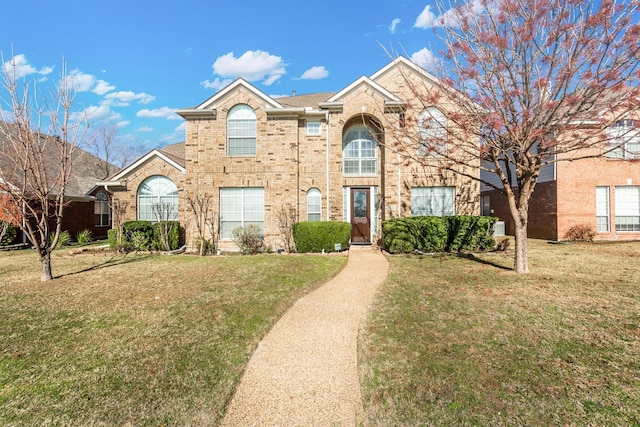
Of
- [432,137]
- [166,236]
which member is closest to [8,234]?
[166,236]

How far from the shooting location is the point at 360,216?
1405cm

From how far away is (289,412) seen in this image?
299 cm

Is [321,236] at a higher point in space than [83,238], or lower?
higher

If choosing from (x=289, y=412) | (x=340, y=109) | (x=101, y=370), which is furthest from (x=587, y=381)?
(x=340, y=109)

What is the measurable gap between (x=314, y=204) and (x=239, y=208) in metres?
3.57

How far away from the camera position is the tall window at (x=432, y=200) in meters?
13.8

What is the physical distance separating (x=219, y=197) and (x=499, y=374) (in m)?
12.6

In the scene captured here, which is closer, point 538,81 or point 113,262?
point 538,81

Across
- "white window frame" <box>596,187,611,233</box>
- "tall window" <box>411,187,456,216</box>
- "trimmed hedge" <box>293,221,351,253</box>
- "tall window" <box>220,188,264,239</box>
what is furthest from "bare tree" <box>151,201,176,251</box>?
"white window frame" <box>596,187,611,233</box>

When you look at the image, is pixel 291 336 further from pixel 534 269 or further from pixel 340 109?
pixel 340 109

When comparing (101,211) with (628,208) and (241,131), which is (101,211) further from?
(628,208)

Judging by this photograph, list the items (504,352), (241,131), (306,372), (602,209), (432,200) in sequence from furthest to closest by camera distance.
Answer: (602,209) < (432,200) < (241,131) < (504,352) < (306,372)

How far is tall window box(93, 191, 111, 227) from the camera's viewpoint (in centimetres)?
1938

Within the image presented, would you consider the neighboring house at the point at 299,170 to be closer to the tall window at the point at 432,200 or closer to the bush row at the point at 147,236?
the tall window at the point at 432,200
